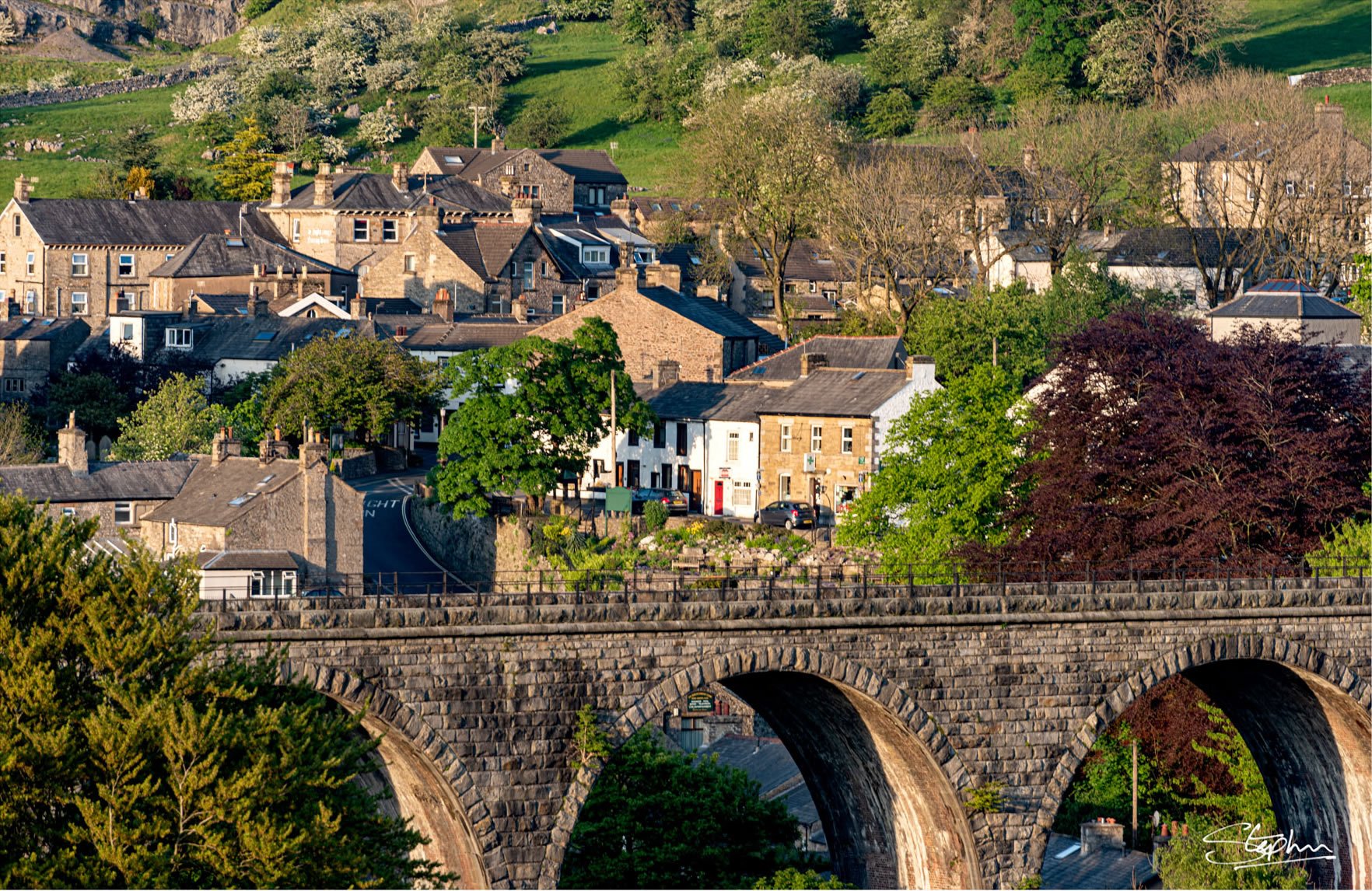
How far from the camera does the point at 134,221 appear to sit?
10412 cm

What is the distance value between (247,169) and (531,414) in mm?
56630

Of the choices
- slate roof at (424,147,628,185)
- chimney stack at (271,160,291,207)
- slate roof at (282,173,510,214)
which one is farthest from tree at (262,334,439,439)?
slate roof at (424,147,628,185)

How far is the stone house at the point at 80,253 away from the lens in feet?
331

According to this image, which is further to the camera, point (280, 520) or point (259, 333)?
point (259, 333)

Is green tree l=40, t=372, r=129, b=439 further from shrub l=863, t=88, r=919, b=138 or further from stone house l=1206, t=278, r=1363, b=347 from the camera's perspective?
shrub l=863, t=88, r=919, b=138

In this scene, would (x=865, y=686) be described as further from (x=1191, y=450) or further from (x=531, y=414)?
(x=531, y=414)

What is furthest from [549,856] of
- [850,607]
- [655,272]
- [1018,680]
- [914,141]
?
[914,141]

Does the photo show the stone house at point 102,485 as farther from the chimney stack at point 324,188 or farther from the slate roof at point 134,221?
the chimney stack at point 324,188

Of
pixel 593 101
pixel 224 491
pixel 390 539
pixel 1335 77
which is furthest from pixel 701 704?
pixel 593 101

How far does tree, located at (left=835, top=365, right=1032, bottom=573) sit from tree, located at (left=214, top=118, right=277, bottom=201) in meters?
62.1

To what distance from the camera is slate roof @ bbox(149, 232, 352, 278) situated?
322ft

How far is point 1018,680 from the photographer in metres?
36.8

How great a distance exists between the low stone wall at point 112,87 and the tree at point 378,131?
71.5ft

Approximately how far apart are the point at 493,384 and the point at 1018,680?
3562cm
